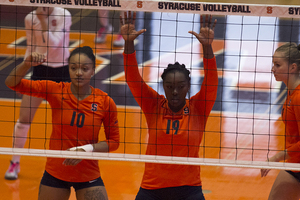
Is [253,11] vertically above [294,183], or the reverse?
[253,11]

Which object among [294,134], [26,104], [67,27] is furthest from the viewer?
[67,27]

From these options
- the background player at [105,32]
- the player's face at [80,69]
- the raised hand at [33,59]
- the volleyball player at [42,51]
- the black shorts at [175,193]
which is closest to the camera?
the black shorts at [175,193]

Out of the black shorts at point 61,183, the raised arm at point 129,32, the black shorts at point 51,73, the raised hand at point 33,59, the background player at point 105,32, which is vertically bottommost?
the black shorts at point 61,183

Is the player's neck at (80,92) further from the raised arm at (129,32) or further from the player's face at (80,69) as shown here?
the raised arm at (129,32)

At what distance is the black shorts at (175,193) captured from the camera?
310cm

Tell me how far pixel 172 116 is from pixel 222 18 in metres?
11.4

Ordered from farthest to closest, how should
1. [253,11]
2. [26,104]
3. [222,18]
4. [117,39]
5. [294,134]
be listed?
[222,18] < [117,39] < [26,104] < [294,134] < [253,11]

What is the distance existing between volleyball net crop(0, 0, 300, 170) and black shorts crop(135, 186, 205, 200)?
0.22 meters

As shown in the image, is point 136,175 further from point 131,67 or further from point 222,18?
point 222,18

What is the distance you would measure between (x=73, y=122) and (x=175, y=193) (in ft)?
3.45

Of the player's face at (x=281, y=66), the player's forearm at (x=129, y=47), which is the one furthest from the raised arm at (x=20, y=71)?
the player's face at (x=281, y=66)

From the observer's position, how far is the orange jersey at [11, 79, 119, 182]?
3330mm

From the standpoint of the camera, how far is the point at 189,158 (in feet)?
10.4

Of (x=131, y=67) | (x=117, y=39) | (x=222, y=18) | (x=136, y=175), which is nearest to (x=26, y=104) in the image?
(x=136, y=175)
